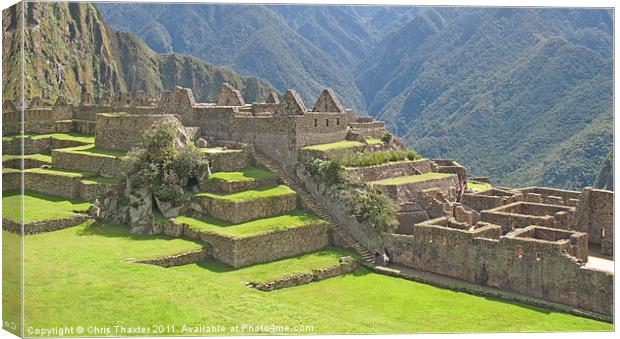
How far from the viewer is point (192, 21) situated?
4966 inches

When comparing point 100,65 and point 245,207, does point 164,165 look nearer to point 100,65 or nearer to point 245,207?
point 245,207

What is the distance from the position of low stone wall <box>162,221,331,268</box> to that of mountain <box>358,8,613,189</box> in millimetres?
14519

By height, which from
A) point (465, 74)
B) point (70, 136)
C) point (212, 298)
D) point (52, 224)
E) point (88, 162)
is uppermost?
point (465, 74)

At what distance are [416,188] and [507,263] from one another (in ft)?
25.1

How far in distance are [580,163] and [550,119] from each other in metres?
4.79

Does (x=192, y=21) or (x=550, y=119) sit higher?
(x=192, y=21)

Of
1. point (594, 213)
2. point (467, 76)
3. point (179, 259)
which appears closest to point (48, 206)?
point (179, 259)

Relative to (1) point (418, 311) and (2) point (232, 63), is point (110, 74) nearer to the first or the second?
(2) point (232, 63)

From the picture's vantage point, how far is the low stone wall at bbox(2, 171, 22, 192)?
69.6 feet

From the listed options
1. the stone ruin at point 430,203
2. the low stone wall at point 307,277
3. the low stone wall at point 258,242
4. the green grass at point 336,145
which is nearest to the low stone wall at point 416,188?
the stone ruin at point 430,203

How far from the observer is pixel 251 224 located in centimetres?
3052

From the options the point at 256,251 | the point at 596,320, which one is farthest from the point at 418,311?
the point at 256,251

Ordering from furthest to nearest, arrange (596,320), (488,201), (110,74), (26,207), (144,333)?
(110,74), (488,201), (26,207), (596,320), (144,333)

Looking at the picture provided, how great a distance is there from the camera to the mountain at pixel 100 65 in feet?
385
